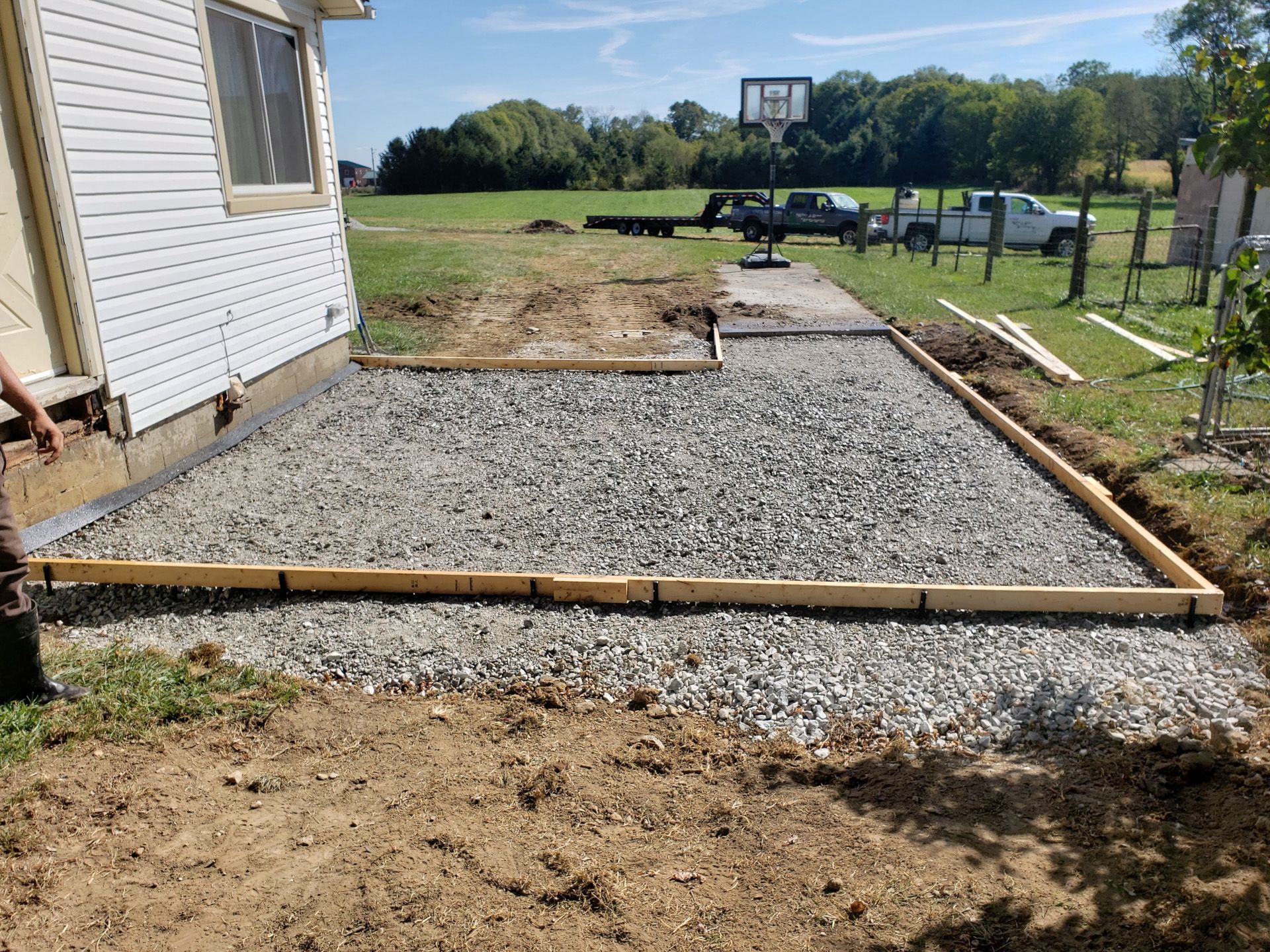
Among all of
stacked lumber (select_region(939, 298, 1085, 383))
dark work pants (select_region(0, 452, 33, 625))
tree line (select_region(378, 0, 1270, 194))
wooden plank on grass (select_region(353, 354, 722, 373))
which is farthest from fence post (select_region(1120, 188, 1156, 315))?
tree line (select_region(378, 0, 1270, 194))

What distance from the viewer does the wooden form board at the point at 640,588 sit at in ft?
14.8

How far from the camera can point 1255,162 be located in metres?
3.44

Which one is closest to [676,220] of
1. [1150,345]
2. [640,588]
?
[1150,345]

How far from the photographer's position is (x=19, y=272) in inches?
204

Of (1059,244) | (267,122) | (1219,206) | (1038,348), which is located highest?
(267,122)

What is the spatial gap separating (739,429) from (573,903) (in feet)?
17.7

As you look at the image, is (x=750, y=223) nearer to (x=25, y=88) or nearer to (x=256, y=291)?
(x=256, y=291)

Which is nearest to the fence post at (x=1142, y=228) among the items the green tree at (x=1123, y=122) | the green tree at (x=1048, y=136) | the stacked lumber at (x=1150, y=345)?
the stacked lumber at (x=1150, y=345)

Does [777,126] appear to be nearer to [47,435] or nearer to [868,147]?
[47,435]

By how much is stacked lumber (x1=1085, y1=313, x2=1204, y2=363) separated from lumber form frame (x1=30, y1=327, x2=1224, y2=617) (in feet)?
18.2

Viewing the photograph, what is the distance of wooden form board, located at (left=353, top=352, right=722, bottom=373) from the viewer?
9695 mm

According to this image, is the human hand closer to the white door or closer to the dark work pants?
the dark work pants

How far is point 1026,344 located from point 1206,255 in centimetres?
458

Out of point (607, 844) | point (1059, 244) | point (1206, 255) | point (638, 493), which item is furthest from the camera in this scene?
point (1059, 244)
